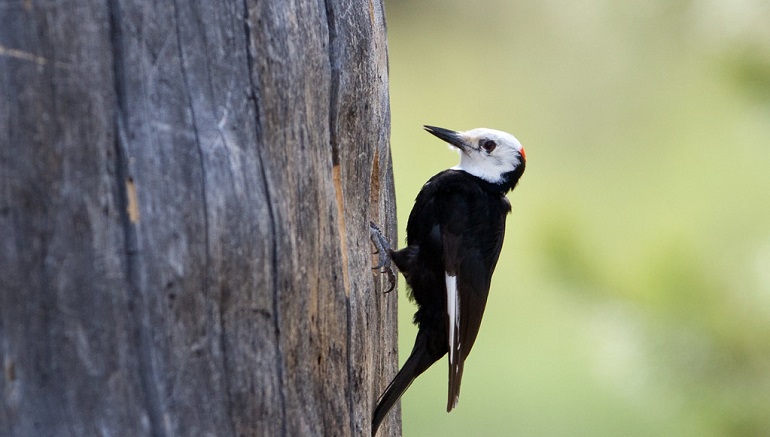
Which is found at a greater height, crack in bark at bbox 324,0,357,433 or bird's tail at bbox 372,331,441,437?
crack in bark at bbox 324,0,357,433

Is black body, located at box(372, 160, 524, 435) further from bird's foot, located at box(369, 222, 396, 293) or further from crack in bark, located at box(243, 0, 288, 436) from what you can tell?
crack in bark, located at box(243, 0, 288, 436)

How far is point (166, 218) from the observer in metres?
1.73

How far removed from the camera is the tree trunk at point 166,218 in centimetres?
160

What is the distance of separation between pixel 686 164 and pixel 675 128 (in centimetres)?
44

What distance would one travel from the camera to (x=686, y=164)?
646 centimetres

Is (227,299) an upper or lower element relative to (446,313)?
upper

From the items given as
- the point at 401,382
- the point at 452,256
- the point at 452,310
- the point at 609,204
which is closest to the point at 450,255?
the point at 452,256

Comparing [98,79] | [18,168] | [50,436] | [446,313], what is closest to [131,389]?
[50,436]

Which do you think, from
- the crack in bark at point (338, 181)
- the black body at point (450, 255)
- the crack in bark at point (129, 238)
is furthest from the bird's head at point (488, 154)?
the crack in bark at point (129, 238)

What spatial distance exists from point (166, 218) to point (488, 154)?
230cm

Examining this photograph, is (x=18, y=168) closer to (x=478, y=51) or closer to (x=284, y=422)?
(x=284, y=422)

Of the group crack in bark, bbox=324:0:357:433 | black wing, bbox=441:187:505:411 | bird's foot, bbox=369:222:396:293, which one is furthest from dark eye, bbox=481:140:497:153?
crack in bark, bbox=324:0:357:433

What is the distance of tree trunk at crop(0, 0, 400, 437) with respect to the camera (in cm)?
160

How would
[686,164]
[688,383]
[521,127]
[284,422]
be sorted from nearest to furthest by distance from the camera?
[284,422]
[688,383]
[686,164]
[521,127]
